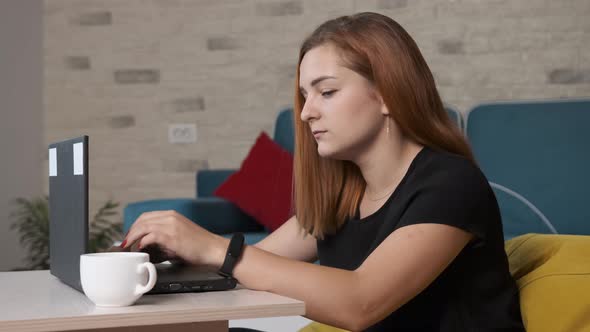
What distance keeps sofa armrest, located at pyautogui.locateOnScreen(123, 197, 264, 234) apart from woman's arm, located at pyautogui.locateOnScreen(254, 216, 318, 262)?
Answer: 166cm

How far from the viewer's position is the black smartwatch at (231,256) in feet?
3.72

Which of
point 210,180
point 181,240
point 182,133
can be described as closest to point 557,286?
point 181,240

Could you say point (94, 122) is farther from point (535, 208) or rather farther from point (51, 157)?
point (51, 157)

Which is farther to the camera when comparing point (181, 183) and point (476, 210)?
point (181, 183)

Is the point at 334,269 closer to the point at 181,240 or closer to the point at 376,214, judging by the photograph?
the point at 181,240

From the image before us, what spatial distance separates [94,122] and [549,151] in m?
2.63

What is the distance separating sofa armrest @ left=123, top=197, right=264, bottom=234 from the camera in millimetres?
3275

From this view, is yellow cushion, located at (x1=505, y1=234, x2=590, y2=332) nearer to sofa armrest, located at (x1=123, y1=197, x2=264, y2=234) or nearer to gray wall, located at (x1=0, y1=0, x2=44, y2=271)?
sofa armrest, located at (x1=123, y1=197, x2=264, y2=234)

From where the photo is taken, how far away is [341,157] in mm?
1415

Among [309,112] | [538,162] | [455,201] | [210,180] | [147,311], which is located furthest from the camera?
[210,180]

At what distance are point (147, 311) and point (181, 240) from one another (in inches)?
10.0

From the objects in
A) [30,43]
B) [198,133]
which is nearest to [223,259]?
[198,133]

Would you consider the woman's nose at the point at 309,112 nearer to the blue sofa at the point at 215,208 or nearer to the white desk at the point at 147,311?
the white desk at the point at 147,311

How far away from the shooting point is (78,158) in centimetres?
106
